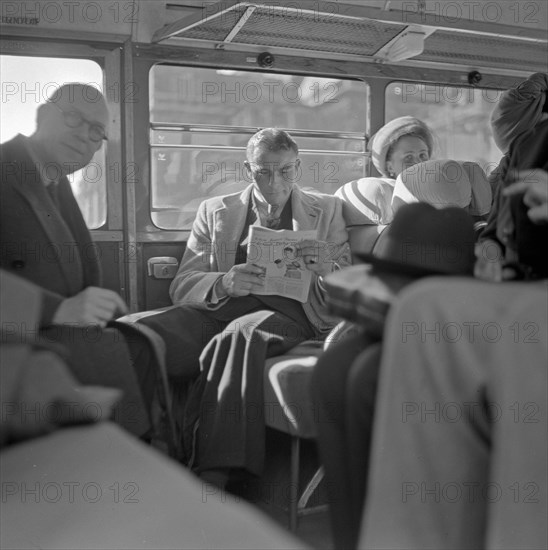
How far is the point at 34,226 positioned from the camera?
1.07 m

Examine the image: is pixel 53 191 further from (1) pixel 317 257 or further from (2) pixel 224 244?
(1) pixel 317 257

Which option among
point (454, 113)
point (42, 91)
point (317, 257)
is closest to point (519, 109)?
point (454, 113)

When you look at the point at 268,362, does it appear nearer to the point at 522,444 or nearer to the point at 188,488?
the point at 188,488

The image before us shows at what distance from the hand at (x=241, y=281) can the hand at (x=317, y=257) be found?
8 cm

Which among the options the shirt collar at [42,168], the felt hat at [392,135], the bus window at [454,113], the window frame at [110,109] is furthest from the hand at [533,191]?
the shirt collar at [42,168]

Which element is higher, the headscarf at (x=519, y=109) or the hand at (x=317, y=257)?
the headscarf at (x=519, y=109)

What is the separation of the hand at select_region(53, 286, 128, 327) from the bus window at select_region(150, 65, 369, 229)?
15 cm

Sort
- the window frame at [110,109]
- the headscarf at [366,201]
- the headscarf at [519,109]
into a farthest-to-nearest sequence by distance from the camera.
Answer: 1. the headscarf at [519,109]
2. the headscarf at [366,201]
3. the window frame at [110,109]

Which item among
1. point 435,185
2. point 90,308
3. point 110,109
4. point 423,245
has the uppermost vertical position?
point 110,109

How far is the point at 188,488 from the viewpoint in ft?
3.76

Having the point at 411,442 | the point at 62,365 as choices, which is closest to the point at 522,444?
the point at 411,442

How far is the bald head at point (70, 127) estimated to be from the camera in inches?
42.0

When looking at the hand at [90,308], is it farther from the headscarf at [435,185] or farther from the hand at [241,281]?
the headscarf at [435,185]

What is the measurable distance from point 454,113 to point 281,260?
1.54 ft
